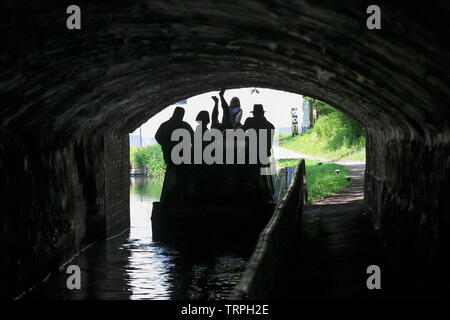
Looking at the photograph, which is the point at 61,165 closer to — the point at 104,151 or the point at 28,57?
the point at 104,151

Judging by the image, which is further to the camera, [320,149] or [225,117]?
[320,149]

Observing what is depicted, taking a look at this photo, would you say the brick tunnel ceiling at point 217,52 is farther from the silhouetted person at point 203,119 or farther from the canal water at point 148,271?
the silhouetted person at point 203,119

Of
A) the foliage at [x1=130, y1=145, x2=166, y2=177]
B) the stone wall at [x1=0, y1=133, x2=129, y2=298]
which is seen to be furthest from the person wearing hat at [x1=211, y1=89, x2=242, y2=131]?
the foliage at [x1=130, y1=145, x2=166, y2=177]

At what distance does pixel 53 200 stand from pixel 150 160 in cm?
3686

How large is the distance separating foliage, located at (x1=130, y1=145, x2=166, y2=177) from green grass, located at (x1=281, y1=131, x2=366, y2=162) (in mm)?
12019

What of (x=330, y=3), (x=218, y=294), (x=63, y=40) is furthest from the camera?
(x=218, y=294)

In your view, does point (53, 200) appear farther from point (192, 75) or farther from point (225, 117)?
point (225, 117)

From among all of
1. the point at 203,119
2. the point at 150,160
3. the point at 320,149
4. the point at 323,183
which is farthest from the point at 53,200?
the point at 320,149

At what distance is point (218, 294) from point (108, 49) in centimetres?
523

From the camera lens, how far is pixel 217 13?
827cm

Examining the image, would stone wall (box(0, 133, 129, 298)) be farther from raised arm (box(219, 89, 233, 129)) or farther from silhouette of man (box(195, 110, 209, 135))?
raised arm (box(219, 89, 233, 129))

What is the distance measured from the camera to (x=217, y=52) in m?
12.0

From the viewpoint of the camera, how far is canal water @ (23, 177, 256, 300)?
536 inches
